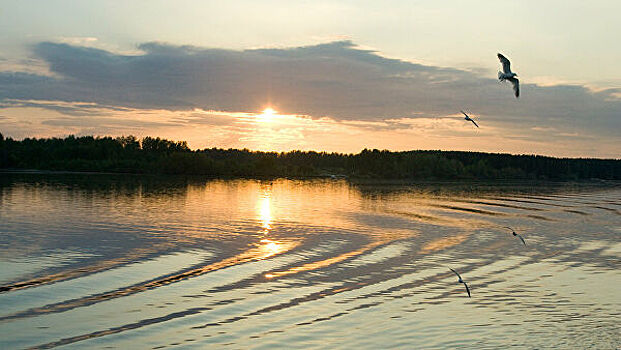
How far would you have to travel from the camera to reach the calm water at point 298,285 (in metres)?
13.8

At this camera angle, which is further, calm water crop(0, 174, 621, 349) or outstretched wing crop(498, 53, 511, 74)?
outstretched wing crop(498, 53, 511, 74)

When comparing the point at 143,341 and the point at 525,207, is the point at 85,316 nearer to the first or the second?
the point at 143,341

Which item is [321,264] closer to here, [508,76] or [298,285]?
[298,285]

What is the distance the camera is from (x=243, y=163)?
180500 mm

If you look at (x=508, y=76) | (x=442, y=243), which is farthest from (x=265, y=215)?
(x=508, y=76)

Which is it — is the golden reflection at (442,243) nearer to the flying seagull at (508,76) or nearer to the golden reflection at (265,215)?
the golden reflection at (265,215)

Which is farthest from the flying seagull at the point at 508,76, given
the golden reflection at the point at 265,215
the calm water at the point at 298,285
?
the golden reflection at the point at 265,215

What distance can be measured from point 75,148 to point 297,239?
165 m

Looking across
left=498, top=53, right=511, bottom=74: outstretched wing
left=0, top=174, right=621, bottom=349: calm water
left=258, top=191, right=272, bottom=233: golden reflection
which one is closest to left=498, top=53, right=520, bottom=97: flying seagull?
left=498, top=53, right=511, bottom=74: outstretched wing

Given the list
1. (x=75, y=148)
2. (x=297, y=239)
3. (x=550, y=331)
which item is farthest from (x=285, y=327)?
(x=75, y=148)

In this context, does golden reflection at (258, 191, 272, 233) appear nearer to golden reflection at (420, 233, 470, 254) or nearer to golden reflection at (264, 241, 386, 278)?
golden reflection at (264, 241, 386, 278)

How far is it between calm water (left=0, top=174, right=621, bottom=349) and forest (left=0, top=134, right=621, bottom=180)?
12958 centimetres

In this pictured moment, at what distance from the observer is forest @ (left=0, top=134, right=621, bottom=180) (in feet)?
540

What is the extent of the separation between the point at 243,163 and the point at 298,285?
163 metres
